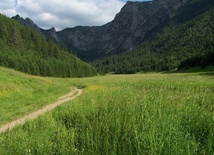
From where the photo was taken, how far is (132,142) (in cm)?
548

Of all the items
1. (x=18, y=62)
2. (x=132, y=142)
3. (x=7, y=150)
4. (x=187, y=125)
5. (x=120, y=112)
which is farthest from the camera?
(x=18, y=62)

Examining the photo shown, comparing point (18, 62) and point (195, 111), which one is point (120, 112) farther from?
point (18, 62)

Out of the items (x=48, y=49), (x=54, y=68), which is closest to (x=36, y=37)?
(x=48, y=49)

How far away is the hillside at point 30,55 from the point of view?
4710 inches

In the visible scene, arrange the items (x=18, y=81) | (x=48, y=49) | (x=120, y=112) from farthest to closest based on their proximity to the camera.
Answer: (x=48, y=49) < (x=18, y=81) < (x=120, y=112)

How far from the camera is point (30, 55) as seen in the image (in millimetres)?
140375

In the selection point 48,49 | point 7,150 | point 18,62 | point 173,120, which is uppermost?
point 48,49

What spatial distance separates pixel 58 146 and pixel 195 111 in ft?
12.4

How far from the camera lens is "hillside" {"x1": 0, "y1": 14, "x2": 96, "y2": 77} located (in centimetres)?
11964

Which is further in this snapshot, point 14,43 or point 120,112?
point 14,43

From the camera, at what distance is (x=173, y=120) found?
611cm

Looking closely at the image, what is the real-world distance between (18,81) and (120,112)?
30.4 m

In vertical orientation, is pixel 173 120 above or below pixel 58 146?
above

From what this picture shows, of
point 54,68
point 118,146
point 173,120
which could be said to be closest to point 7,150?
point 118,146
